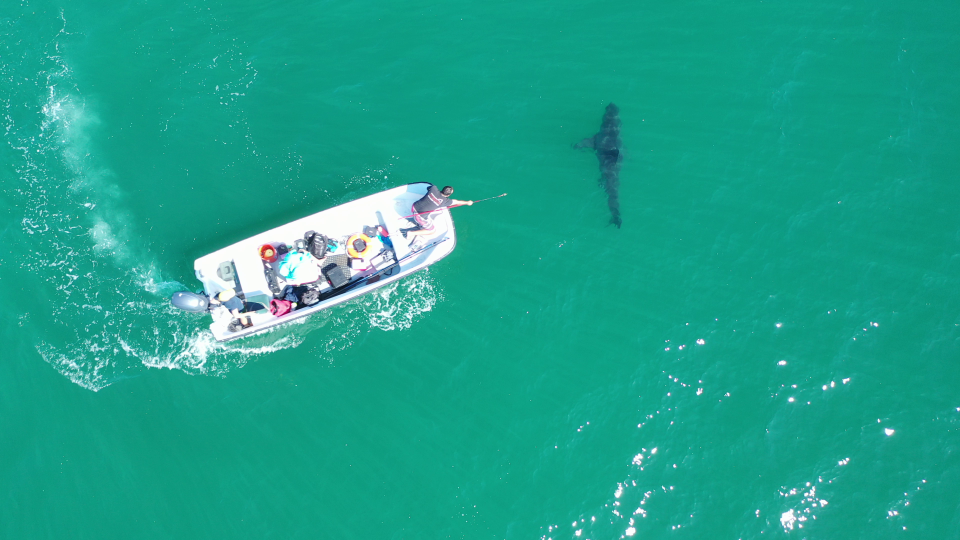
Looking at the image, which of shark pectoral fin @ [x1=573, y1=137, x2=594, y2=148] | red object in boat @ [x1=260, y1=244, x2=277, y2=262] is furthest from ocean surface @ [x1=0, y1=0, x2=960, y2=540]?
red object in boat @ [x1=260, y1=244, x2=277, y2=262]

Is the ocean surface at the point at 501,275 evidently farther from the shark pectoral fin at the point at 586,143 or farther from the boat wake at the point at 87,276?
the shark pectoral fin at the point at 586,143

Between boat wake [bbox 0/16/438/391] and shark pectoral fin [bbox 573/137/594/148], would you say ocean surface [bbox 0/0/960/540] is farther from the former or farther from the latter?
shark pectoral fin [bbox 573/137/594/148]

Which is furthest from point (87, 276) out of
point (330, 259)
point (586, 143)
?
point (586, 143)

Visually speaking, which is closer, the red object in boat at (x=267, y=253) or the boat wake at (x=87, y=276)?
the red object in boat at (x=267, y=253)

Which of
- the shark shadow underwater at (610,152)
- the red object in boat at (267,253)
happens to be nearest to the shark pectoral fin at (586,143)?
the shark shadow underwater at (610,152)

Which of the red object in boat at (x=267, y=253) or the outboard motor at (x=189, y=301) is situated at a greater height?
the red object in boat at (x=267, y=253)

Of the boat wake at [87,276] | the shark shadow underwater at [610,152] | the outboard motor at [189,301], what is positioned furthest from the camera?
the shark shadow underwater at [610,152]

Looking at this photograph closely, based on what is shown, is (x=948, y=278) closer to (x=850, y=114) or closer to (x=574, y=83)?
(x=850, y=114)
